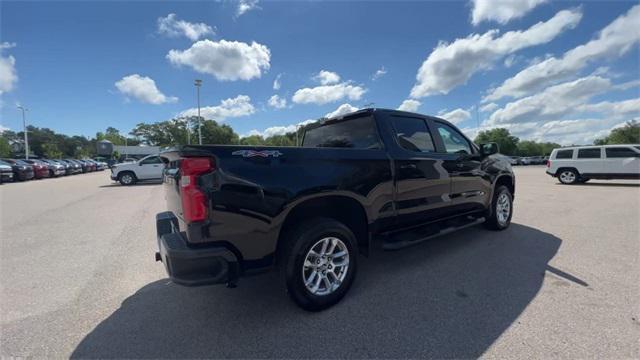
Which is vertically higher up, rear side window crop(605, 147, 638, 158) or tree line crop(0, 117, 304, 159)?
tree line crop(0, 117, 304, 159)

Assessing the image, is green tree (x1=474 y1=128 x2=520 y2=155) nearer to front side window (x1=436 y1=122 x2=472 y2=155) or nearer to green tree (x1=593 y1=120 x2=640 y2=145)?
green tree (x1=593 y1=120 x2=640 y2=145)

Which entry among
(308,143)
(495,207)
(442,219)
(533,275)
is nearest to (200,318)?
(308,143)

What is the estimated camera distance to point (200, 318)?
8.82ft

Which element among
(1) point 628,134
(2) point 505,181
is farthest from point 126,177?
(1) point 628,134

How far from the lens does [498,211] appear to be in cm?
523

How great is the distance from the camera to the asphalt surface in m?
2.27

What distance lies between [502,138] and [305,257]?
9173 centimetres

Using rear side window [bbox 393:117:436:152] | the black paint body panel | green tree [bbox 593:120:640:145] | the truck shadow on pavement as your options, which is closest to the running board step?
the black paint body panel

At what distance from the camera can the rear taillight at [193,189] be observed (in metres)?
2.26

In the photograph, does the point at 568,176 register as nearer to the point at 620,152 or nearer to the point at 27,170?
the point at 620,152

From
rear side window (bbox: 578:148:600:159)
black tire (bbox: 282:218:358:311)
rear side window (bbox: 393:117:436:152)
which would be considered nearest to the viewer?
black tire (bbox: 282:218:358:311)

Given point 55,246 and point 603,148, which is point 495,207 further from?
point 603,148

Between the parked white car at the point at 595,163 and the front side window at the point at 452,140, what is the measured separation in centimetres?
1307

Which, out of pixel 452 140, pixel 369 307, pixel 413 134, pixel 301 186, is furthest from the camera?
pixel 452 140
